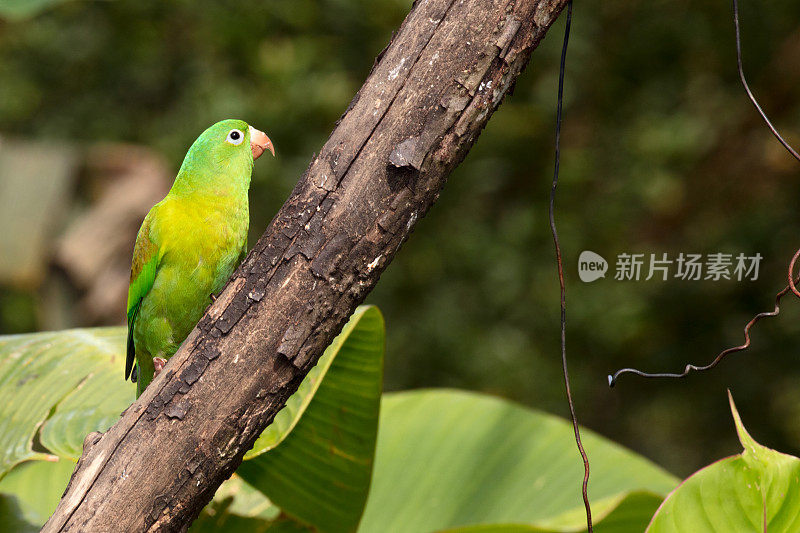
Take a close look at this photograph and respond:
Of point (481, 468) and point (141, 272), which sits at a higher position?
point (141, 272)

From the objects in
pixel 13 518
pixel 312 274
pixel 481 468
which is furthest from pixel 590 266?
pixel 13 518

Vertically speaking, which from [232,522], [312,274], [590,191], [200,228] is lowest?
[590,191]

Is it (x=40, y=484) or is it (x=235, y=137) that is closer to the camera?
(x=235, y=137)

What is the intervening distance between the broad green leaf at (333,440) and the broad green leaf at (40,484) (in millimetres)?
751

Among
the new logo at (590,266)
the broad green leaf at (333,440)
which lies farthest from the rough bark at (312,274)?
the new logo at (590,266)

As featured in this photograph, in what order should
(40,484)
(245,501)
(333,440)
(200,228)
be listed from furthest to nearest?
(40,484), (245,501), (333,440), (200,228)

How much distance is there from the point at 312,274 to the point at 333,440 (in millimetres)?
638

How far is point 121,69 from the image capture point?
A: 4672 mm

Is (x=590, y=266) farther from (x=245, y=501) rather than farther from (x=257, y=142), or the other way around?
(x=245, y=501)

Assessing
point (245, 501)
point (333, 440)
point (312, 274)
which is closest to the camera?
point (312, 274)

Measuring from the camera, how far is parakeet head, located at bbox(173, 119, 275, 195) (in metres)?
1.54

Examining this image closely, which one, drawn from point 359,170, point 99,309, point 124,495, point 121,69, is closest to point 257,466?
point 124,495

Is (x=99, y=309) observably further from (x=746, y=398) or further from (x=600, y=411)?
(x=746, y=398)

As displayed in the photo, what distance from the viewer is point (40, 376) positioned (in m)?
1.69
